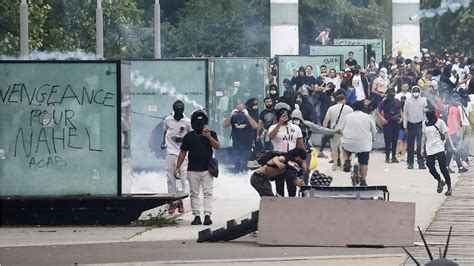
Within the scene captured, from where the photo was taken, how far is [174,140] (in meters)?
23.3

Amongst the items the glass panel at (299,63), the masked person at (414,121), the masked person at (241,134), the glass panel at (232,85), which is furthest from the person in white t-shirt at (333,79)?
the masked person at (241,134)

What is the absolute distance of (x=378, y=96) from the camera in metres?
38.2

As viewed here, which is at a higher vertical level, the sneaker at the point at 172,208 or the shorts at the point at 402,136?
the shorts at the point at 402,136

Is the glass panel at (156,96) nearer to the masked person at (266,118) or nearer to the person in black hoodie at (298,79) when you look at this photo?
the masked person at (266,118)

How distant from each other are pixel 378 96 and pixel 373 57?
642 inches

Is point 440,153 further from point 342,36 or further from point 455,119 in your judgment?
point 342,36

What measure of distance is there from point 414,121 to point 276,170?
12700 mm

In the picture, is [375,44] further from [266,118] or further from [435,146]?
[435,146]

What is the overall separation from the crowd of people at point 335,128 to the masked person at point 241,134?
17 mm

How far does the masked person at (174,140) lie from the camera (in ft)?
76.5

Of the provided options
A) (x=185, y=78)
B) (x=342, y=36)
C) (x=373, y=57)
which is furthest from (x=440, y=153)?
(x=342, y=36)

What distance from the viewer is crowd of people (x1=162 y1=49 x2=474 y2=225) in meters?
21.9

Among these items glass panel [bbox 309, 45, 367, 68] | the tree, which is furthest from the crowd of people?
the tree

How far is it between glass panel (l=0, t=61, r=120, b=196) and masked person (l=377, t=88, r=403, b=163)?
1327 cm
